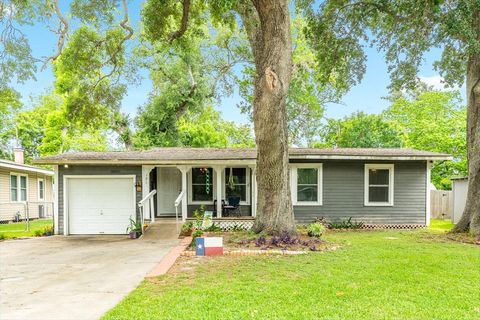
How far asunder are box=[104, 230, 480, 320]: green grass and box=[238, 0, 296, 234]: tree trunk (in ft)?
5.61

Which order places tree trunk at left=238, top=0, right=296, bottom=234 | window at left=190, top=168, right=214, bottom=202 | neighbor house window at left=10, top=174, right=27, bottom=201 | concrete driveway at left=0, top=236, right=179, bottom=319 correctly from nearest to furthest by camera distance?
concrete driveway at left=0, top=236, right=179, bottom=319 → tree trunk at left=238, top=0, right=296, bottom=234 → window at left=190, top=168, right=214, bottom=202 → neighbor house window at left=10, top=174, right=27, bottom=201

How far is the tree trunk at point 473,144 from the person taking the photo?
31.9 ft

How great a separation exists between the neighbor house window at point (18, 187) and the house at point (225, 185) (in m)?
8.26

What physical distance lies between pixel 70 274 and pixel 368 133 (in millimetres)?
20583

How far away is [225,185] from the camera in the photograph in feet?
43.8

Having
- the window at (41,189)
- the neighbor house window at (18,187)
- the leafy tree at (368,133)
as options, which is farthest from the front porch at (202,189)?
the leafy tree at (368,133)

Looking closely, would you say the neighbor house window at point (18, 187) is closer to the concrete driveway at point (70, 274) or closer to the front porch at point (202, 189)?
the concrete driveway at point (70, 274)

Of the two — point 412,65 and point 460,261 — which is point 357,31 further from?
point 460,261

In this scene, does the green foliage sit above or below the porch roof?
above

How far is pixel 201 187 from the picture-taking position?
44.0ft

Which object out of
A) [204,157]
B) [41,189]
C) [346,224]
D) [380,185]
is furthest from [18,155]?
[380,185]

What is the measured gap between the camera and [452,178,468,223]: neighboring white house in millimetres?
14344

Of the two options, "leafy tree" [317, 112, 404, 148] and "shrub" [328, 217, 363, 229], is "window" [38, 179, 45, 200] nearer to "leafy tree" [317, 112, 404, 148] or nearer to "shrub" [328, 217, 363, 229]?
"shrub" [328, 217, 363, 229]

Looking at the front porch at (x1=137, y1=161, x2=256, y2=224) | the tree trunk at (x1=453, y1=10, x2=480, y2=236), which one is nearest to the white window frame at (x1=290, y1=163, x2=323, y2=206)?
the front porch at (x1=137, y1=161, x2=256, y2=224)
